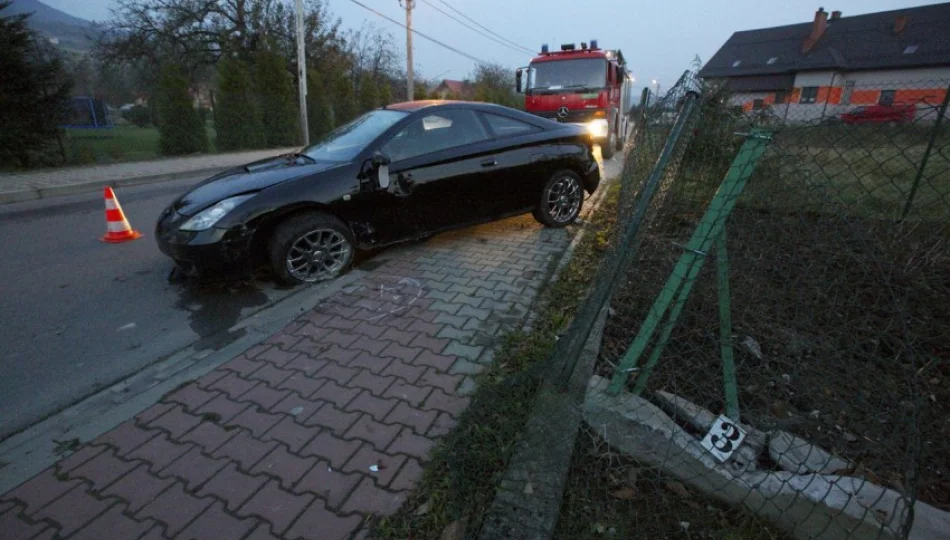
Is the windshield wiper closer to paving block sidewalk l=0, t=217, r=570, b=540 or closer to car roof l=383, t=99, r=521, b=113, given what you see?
car roof l=383, t=99, r=521, b=113

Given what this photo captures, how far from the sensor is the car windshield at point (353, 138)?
4281 millimetres

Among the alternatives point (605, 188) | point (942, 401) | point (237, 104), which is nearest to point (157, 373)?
point (942, 401)

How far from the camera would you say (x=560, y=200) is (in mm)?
5562

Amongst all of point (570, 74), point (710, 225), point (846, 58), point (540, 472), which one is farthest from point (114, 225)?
point (846, 58)

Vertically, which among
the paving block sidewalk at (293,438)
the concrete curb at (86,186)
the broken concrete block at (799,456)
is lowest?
the paving block sidewalk at (293,438)

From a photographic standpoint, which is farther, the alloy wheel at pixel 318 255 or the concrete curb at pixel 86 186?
the concrete curb at pixel 86 186

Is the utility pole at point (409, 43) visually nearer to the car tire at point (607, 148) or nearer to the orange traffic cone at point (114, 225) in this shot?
the car tire at point (607, 148)

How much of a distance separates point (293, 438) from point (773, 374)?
8.78 feet

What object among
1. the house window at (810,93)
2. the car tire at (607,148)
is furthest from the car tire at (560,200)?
the house window at (810,93)

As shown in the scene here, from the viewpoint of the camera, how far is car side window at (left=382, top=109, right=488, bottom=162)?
431cm

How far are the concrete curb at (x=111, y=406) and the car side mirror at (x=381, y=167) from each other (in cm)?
137

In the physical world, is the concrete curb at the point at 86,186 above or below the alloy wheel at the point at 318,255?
above

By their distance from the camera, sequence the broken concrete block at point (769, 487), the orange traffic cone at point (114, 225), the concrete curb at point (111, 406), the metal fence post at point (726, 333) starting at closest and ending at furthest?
the broken concrete block at point (769, 487) < the metal fence post at point (726, 333) < the concrete curb at point (111, 406) < the orange traffic cone at point (114, 225)

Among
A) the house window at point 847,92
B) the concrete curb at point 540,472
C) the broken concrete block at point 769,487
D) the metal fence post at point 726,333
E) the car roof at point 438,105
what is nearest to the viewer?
the broken concrete block at point 769,487
